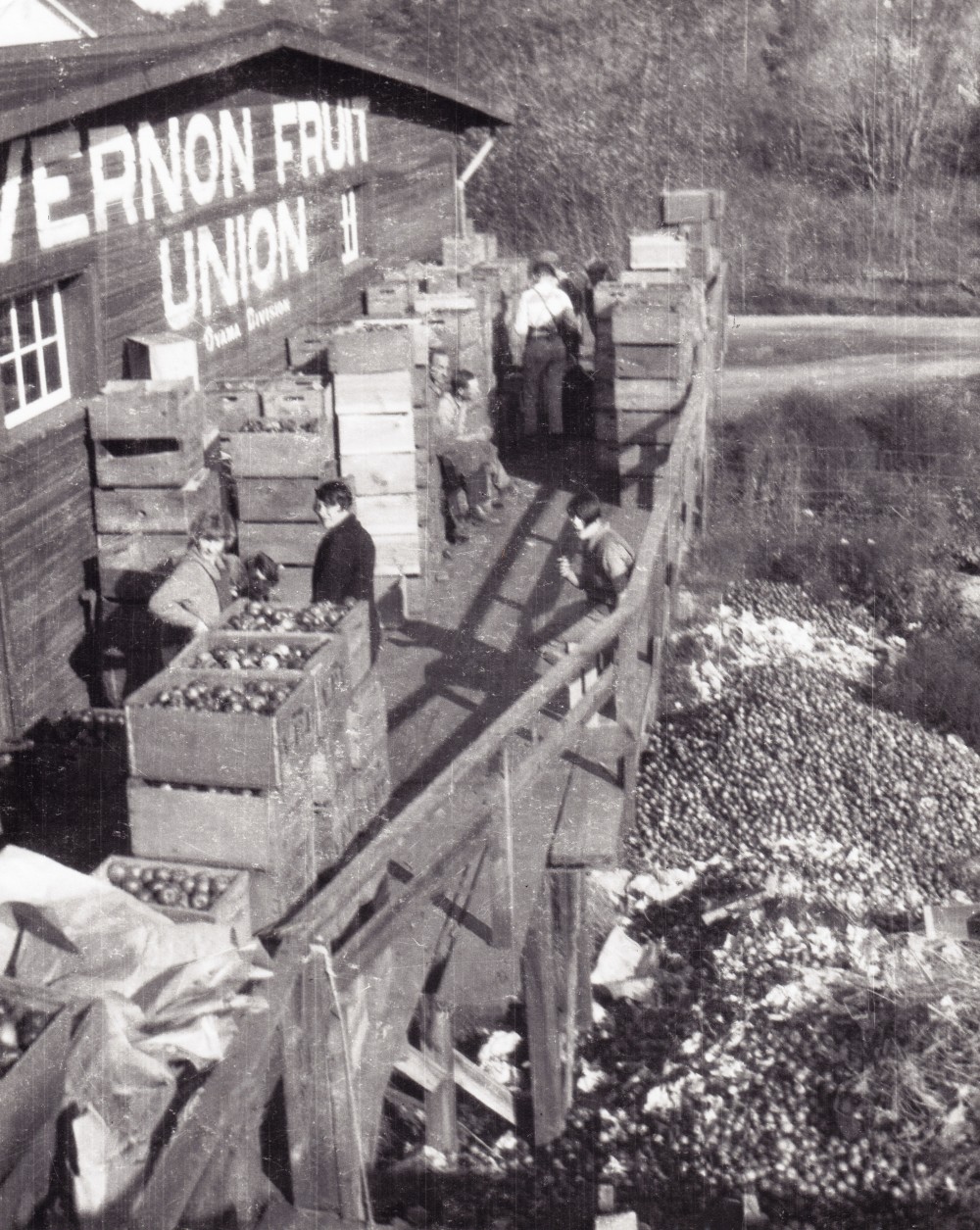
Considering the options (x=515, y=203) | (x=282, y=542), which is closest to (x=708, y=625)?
(x=282, y=542)

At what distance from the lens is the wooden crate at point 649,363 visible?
12.6m

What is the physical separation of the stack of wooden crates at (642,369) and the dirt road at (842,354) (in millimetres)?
7044

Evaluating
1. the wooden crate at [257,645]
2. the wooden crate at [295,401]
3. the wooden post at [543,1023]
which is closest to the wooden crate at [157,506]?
the wooden crate at [295,401]

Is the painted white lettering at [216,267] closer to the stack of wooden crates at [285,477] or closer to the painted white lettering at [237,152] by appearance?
the painted white lettering at [237,152]

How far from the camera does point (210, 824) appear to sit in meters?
6.29

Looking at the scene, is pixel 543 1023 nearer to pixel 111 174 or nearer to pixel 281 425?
pixel 281 425

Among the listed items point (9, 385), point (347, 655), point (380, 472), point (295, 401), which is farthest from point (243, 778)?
point (380, 472)

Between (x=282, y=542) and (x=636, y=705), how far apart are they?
2887mm

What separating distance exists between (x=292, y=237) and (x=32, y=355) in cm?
542

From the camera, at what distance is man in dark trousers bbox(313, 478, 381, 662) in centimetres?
845

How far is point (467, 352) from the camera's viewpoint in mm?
13938

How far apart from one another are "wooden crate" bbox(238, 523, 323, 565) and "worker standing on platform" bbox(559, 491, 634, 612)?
76.6 inches

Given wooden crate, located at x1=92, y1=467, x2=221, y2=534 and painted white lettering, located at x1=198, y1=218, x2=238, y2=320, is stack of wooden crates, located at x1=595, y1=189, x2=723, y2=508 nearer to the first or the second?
painted white lettering, located at x1=198, y1=218, x2=238, y2=320

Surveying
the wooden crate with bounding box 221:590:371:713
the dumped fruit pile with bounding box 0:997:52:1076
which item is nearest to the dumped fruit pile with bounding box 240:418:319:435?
the wooden crate with bounding box 221:590:371:713
